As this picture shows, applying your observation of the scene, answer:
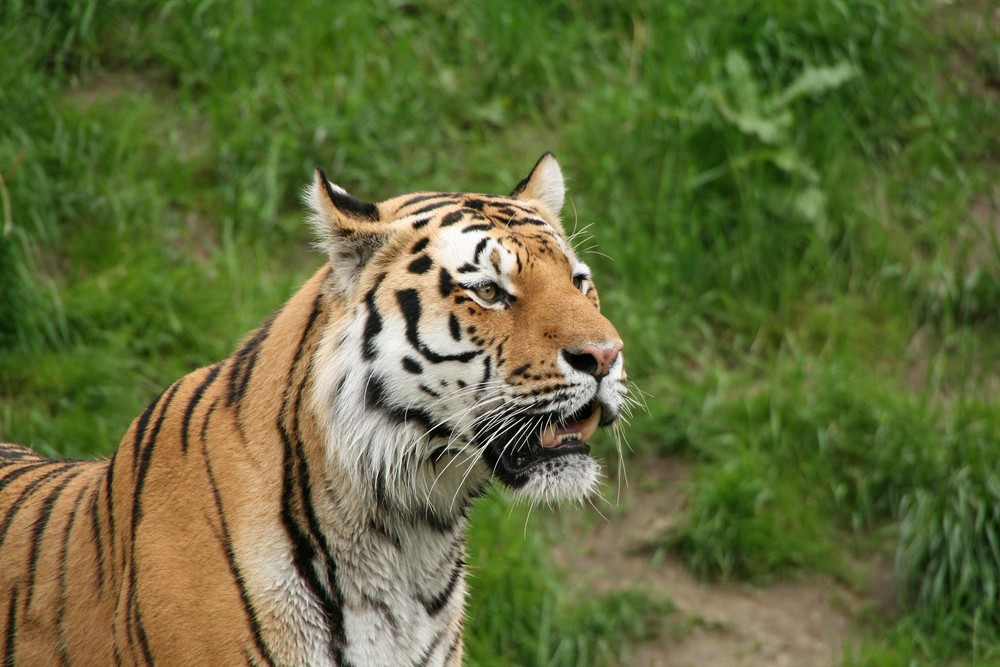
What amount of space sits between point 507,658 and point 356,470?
2.07m

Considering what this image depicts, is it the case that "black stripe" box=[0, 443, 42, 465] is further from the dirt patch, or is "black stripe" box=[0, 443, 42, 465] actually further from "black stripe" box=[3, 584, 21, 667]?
the dirt patch

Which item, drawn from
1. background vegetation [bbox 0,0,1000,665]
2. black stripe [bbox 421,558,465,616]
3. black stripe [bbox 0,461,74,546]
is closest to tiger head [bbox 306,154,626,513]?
black stripe [bbox 421,558,465,616]

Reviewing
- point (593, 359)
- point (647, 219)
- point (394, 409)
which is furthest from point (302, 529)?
point (647, 219)

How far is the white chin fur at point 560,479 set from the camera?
8.77 ft

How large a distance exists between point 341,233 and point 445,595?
91 centimetres

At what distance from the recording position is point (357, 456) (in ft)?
8.60

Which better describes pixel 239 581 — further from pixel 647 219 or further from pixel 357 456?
pixel 647 219

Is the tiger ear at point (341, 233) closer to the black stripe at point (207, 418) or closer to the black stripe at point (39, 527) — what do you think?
the black stripe at point (207, 418)

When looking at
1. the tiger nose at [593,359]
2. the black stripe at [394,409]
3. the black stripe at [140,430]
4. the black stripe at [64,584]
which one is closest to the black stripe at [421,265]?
the black stripe at [394,409]

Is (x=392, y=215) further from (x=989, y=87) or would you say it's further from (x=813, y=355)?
(x=989, y=87)

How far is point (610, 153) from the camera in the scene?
612 centimetres

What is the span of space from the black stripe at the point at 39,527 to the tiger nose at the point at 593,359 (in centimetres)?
147

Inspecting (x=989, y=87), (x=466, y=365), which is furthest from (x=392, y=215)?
(x=989, y=87)

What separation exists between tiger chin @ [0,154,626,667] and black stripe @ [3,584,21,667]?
0.11 m
